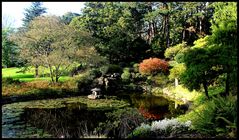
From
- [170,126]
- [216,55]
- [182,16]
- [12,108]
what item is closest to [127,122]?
[170,126]

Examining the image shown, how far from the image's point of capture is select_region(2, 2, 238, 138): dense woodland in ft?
34.1

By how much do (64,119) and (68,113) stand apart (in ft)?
5.08

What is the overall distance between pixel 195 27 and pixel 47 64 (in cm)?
1743

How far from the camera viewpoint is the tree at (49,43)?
25.6 metres

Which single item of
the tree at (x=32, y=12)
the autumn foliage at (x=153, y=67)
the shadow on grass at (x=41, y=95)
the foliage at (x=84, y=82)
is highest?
the tree at (x=32, y=12)

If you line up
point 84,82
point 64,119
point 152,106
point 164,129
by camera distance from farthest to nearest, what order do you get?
point 84,82, point 152,106, point 64,119, point 164,129

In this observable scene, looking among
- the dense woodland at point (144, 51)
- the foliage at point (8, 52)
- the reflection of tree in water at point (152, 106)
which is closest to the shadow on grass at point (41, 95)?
the dense woodland at point (144, 51)

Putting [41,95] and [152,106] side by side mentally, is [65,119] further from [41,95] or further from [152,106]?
[41,95]

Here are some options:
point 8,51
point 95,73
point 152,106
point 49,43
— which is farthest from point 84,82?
point 8,51

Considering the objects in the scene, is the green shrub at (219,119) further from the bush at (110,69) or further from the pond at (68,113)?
the bush at (110,69)

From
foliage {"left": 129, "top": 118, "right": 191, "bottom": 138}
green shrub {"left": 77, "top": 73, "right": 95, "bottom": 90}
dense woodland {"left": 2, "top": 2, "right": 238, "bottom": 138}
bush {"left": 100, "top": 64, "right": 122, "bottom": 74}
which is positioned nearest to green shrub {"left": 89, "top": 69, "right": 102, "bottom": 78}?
dense woodland {"left": 2, "top": 2, "right": 238, "bottom": 138}

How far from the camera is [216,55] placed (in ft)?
33.9

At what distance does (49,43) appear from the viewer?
2714cm

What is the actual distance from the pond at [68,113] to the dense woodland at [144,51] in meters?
2.27
